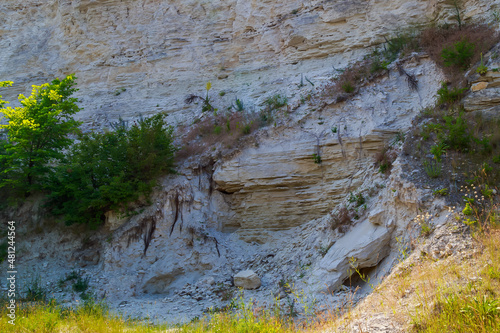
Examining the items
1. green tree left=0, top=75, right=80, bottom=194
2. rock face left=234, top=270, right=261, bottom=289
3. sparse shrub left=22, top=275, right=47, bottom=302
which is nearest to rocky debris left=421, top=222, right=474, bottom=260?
rock face left=234, top=270, right=261, bottom=289

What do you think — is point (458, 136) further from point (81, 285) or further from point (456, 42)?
point (81, 285)

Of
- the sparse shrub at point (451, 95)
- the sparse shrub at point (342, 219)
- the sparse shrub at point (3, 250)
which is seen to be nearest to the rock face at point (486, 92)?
the sparse shrub at point (451, 95)

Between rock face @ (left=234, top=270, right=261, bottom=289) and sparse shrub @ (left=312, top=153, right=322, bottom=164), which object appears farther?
sparse shrub @ (left=312, top=153, right=322, bottom=164)

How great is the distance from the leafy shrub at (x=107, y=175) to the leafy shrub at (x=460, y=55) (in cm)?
880

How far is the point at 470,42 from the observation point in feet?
33.6

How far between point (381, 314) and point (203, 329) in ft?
8.34

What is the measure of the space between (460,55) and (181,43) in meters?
12.0

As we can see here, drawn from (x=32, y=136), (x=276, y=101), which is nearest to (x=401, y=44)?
(x=276, y=101)

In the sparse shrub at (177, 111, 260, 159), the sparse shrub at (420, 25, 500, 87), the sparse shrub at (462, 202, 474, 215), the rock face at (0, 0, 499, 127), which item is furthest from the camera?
the rock face at (0, 0, 499, 127)

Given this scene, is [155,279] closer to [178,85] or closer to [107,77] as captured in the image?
[178,85]

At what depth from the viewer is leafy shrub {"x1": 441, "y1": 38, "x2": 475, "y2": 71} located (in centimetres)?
966

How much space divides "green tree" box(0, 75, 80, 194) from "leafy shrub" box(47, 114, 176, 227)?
0.65m

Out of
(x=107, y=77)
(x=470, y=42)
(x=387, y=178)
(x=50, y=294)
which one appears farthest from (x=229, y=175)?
(x=107, y=77)

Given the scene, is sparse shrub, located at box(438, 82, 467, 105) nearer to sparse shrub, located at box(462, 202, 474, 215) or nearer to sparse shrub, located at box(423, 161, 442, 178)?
sparse shrub, located at box(423, 161, 442, 178)
